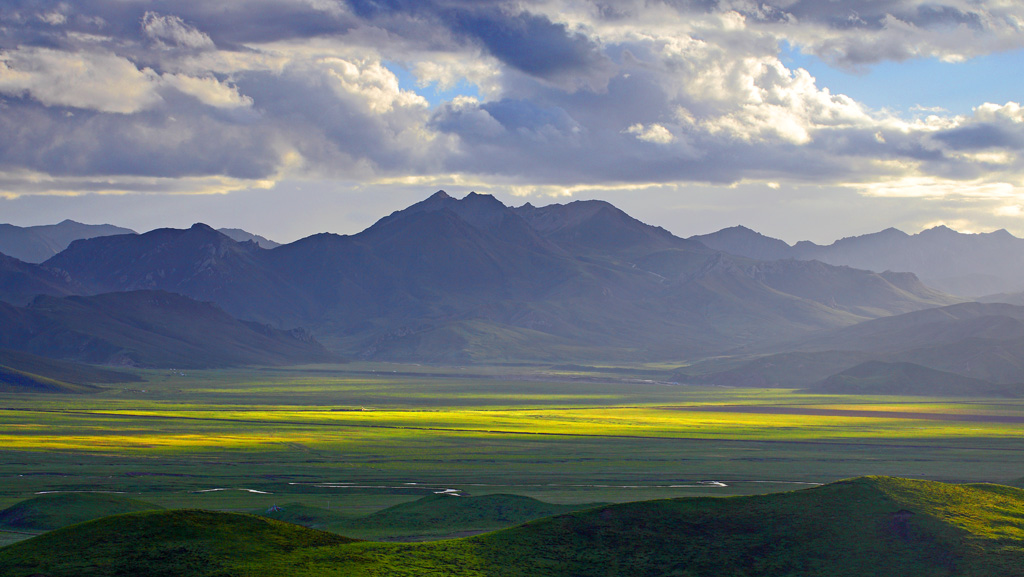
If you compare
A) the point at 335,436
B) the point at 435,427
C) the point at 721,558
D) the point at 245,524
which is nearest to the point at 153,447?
the point at 335,436

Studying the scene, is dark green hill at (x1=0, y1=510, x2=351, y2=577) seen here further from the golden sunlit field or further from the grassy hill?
the golden sunlit field

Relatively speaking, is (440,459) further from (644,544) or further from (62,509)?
(644,544)

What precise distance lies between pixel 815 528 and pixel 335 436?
388ft

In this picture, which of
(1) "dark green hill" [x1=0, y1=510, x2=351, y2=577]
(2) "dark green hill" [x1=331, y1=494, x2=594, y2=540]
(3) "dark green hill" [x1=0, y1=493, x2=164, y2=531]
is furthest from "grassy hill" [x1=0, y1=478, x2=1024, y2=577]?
(3) "dark green hill" [x1=0, y1=493, x2=164, y2=531]

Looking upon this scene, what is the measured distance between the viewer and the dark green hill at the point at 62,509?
82.9m

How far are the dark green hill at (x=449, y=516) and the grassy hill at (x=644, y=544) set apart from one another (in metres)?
21.2

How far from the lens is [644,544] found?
60.8m

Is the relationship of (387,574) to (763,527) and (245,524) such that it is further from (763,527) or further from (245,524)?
(763,527)

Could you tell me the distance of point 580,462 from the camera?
457 ft

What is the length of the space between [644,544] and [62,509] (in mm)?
50968

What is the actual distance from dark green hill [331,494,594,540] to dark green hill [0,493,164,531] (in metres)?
18.0

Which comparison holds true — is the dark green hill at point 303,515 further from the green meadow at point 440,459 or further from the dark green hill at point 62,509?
the dark green hill at point 62,509

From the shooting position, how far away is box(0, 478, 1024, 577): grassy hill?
50.7 metres

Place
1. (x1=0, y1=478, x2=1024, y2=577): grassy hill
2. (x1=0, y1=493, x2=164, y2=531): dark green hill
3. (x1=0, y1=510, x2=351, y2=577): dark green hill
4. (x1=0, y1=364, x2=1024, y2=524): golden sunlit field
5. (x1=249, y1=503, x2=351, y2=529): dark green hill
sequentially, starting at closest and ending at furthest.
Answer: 1. (x1=0, y1=510, x2=351, y2=577): dark green hill
2. (x1=0, y1=478, x2=1024, y2=577): grassy hill
3. (x1=0, y1=493, x2=164, y2=531): dark green hill
4. (x1=249, y1=503, x2=351, y2=529): dark green hill
5. (x1=0, y1=364, x2=1024, y2=524): golden sunlit field
